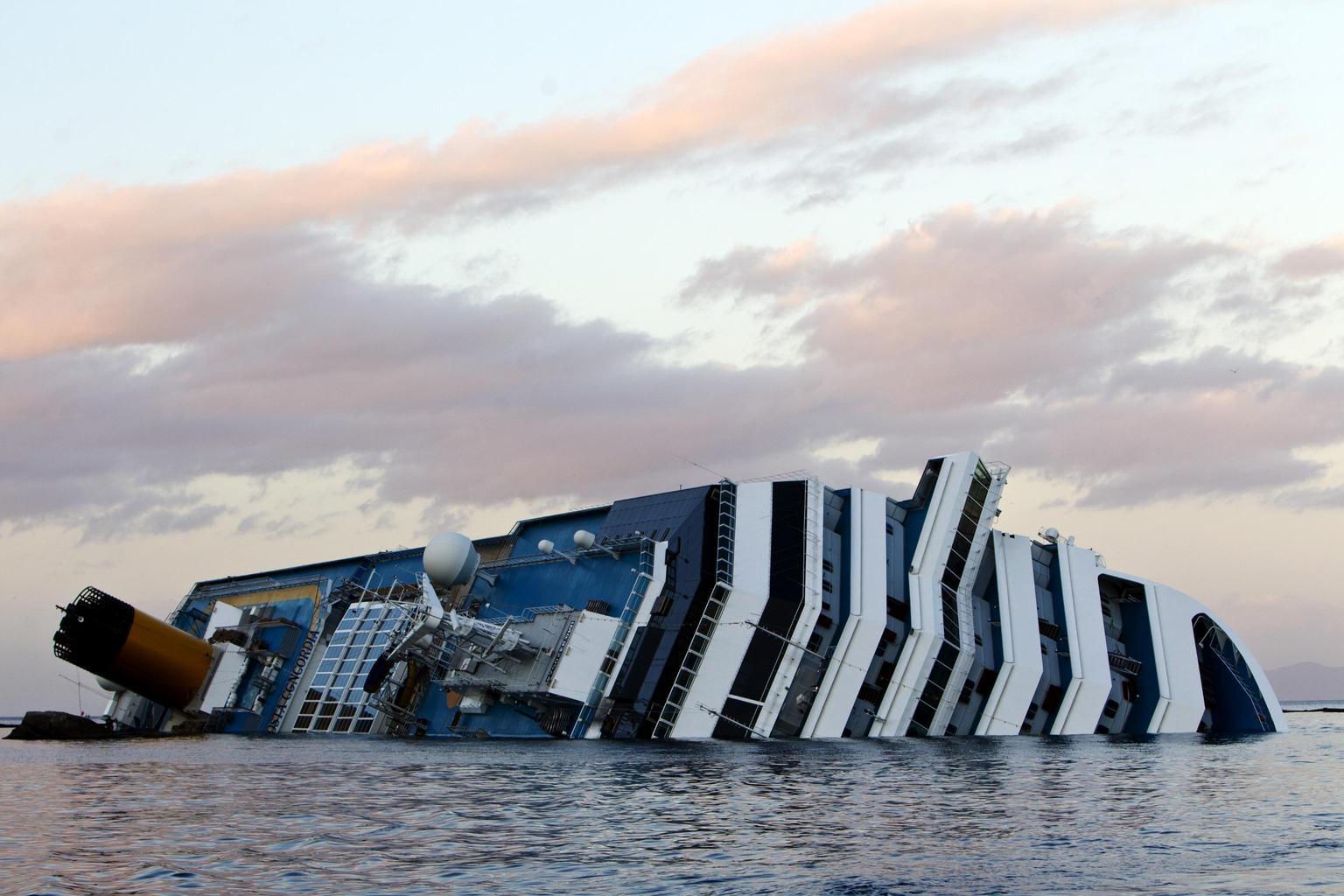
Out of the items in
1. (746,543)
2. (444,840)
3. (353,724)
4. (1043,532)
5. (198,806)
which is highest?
(1043,532)

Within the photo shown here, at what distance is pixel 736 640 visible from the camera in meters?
60.3

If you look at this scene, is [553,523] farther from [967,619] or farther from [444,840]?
[444,840]

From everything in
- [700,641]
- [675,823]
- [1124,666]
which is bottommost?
[675,823]

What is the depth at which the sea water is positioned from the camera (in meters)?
23.8

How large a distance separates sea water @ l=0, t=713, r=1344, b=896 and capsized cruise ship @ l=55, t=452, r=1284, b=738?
893cm

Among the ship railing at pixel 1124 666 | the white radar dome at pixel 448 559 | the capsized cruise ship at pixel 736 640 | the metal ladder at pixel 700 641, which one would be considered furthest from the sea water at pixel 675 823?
the ship railing at pixel 1124 666

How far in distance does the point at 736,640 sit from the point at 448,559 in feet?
49.1

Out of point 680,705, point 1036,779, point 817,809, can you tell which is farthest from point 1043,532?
point 817,809

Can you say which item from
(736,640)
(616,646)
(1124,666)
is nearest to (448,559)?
(616,646)

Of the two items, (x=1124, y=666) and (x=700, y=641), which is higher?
(x=1124, y=666)

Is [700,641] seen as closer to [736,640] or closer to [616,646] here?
[736,640]

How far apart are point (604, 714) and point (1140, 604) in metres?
30.9

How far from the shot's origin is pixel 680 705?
5962 cm

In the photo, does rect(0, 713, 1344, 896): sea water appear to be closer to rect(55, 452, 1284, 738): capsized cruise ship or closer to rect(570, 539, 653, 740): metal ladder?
rect(570, 539, 653, 740): metal ladder
